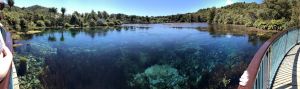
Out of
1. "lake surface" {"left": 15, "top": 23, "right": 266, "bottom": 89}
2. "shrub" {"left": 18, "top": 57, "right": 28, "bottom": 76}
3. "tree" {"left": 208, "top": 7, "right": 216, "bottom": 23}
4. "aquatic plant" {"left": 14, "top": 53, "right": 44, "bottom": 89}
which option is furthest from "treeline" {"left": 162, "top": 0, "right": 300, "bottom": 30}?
"shrub" {"left": 18, "top": 57, "right": 28, "bottom": 76}

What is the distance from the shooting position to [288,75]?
639 centimetres

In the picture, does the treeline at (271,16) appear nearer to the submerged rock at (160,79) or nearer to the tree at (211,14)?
the tree at (211,14)

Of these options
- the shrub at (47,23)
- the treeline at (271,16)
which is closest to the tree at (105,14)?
the shrub at (47,23)

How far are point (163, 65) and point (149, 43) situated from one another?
11.1 metres

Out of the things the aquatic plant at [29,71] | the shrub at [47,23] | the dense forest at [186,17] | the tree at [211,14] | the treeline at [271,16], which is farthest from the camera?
the tree at [211,14]

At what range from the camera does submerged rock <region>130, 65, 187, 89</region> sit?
123 feet

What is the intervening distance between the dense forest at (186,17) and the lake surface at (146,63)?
620cm

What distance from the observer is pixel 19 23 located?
69.8 m

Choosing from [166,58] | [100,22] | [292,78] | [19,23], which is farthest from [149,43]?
[100,22]

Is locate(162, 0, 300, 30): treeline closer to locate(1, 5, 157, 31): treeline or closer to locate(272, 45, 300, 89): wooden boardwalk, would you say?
locate(272, 45, 300, 89): wooden boardwalk

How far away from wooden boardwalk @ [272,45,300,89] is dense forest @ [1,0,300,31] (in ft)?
95.7

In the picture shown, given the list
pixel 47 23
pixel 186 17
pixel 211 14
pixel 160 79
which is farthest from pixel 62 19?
pixel 160 79

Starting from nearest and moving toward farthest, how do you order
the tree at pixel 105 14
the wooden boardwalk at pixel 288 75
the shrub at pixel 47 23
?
the wooden boardwalk at pixel 288 75 → the shrub at pixel 47 23 → the tree at pixel 105 14

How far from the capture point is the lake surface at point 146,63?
37500 millimetres
